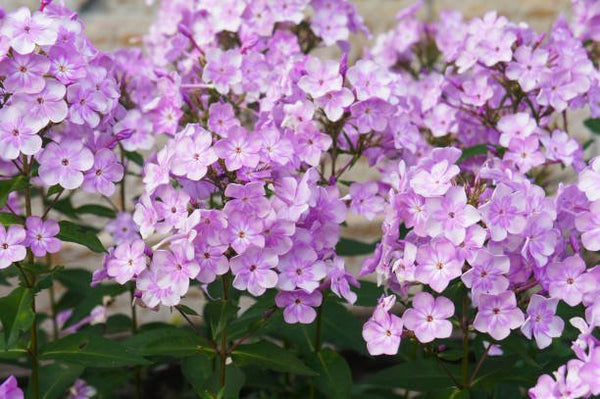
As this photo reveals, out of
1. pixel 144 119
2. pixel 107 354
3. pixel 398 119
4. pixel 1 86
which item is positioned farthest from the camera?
pixel 144 119

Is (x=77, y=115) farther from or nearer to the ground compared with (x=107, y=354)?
farther from the ground

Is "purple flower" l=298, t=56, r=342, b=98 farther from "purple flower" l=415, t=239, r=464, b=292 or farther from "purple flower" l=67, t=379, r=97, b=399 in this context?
"purple flower" l=67, t=379, r=97, b=399

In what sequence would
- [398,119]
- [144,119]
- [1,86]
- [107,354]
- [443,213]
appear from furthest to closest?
1. [144,119]
2. [398,119]
3. [107,354]
4. [1,86]
5. [443,213]

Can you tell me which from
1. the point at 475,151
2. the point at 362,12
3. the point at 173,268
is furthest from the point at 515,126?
the point at 362,12

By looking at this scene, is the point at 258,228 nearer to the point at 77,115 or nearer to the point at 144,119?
the point at 77,115

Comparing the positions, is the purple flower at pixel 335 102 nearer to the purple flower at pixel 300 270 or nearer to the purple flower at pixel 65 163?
the purple flower at pixel 300 270

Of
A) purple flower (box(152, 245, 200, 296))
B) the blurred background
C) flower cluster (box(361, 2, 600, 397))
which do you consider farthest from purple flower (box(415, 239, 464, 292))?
the blurred background

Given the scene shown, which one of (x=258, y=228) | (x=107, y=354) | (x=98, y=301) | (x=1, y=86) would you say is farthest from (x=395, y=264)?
(x=98, y=301)

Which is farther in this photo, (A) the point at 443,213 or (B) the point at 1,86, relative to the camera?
(B) the point at 1,86
